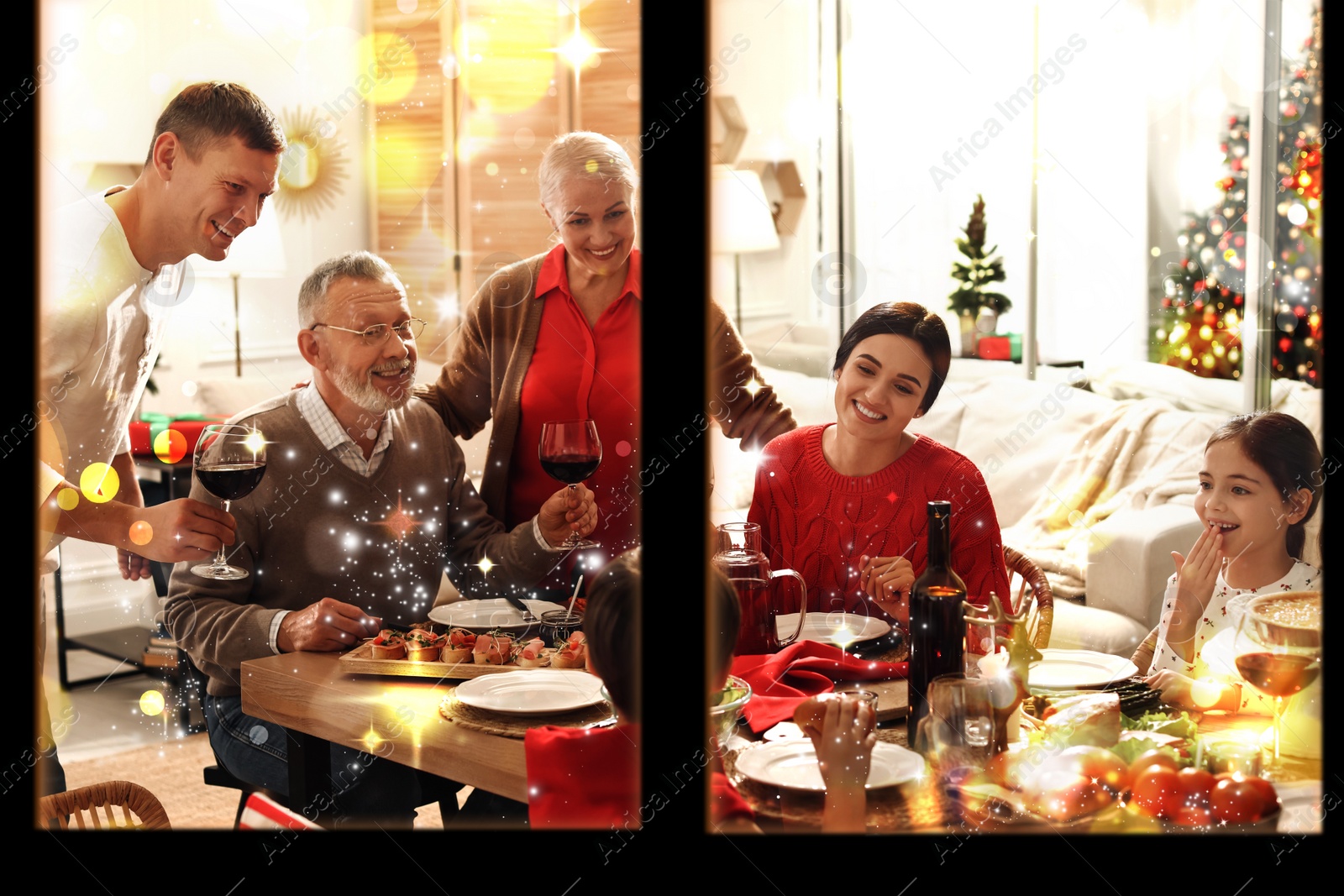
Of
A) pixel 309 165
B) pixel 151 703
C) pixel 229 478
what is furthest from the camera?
pixel 151 703

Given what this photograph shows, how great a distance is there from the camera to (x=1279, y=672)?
882 mm

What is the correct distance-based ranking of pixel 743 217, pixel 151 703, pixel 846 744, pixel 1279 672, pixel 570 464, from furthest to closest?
1. pixel 743 217
2. pixel 151 703
3. pixel 570 464
4. pixel 1279 672
5. pixel 846 744

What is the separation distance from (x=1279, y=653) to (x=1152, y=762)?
0.55ft

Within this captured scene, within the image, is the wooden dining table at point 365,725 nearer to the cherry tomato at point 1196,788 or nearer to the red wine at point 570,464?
the red wine at point 570,464

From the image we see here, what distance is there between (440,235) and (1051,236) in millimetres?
1450

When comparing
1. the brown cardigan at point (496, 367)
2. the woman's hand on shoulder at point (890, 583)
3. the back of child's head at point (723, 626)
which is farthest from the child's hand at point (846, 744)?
the brown cardigan at point (496, 367)

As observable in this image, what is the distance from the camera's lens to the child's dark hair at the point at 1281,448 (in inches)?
53.1

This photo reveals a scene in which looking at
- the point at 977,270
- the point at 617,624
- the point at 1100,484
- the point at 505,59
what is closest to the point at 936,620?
the point at 617,624

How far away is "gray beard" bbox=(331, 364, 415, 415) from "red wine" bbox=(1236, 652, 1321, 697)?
115 centimetres

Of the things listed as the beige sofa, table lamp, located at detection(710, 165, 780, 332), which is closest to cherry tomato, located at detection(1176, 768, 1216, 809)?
the beige sofa

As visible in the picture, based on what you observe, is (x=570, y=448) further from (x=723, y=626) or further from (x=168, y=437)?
(x=168, y=437)

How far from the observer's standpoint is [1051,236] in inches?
103
